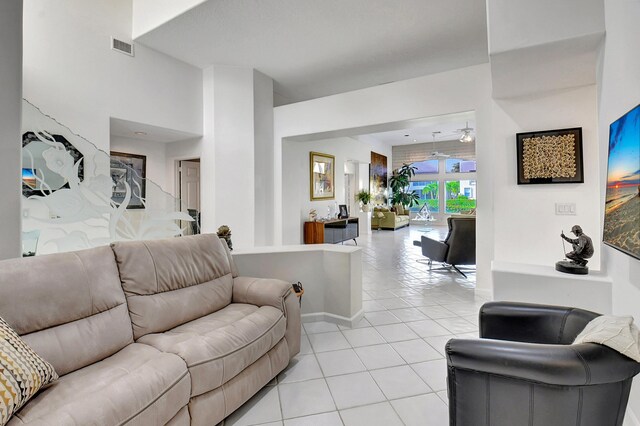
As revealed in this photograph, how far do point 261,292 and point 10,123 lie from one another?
1.83 metres

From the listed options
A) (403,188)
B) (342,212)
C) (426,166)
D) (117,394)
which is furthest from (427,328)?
(426,166)

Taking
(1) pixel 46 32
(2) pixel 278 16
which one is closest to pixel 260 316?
(2) pixel 278 16

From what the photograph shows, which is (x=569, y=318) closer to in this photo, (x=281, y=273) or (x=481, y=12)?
(x=281, y=273)

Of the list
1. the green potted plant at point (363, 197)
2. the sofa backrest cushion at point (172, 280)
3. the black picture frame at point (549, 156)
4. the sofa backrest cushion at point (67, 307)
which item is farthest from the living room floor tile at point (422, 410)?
the green potted plant at point (363, 197)

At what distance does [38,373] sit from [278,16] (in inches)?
157

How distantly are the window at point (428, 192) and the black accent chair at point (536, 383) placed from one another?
1215 cm

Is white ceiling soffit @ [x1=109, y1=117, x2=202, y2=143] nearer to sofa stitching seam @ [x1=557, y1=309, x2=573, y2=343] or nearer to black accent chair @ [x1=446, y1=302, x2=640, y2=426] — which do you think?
black accent chair @ [x1=446, y1=302, x2=640, y2=426]

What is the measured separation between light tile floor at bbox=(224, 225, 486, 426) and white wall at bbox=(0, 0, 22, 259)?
65.7 inches

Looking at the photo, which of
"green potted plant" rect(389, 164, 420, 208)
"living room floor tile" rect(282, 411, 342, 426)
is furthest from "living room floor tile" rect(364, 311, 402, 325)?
"green potted plant" rect(389, 164, 420, 208)

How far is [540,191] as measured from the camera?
3080 mm

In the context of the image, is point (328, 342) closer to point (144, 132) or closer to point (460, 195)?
point (144, 132)

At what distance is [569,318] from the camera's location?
158 cm

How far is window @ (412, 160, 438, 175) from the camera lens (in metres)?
12.6

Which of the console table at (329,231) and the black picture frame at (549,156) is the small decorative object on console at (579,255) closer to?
the black picture frame at (549,156)
